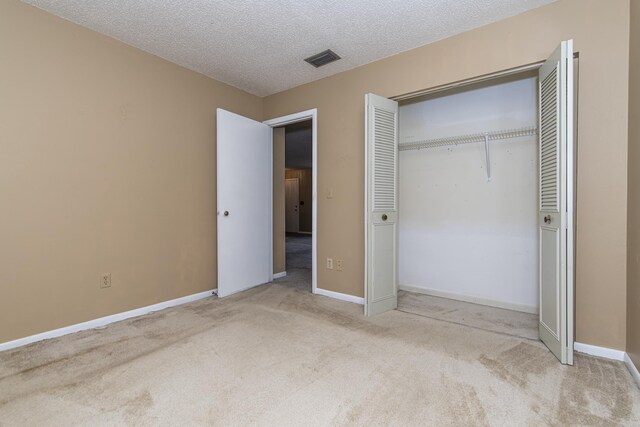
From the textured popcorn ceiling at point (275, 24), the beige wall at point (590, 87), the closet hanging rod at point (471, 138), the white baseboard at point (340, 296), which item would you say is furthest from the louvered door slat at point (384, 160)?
the white baseboard at point (340, 296)

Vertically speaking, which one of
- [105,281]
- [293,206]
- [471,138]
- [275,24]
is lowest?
[105,281]

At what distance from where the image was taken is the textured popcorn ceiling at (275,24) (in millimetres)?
2246

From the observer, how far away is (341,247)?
3.44m

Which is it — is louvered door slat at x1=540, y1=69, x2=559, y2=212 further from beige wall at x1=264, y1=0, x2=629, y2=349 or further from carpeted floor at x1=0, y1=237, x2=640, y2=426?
carpeted floor at x1=0, y1=237, x2=640, y2=426

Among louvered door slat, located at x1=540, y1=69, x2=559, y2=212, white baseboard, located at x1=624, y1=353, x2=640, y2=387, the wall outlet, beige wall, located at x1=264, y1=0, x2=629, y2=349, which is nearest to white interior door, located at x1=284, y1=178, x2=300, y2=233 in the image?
beige wall, located at x1=264, y1=0, x2=629, y2=349

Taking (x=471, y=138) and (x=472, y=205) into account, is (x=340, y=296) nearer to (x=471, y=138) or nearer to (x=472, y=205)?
(x=472, y=205)

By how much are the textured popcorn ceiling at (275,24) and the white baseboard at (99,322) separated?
2.40m

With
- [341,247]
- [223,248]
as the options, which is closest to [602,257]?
[341,247]

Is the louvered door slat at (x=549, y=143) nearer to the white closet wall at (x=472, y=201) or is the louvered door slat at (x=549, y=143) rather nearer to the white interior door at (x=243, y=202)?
the white closet wall at (x=472, y=201)

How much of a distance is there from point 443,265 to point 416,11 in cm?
252

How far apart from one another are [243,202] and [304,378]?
90.1 inches

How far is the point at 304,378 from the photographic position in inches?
71.9

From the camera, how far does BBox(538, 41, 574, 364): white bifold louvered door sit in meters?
1.91

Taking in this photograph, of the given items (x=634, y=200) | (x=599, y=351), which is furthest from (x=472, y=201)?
(x=599, y=351)
